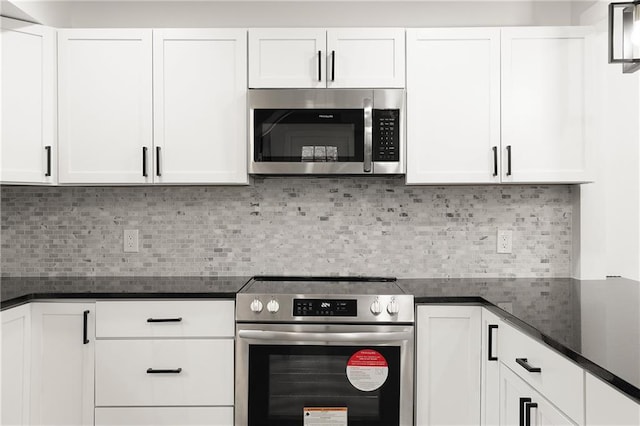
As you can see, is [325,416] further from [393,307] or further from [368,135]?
[368,135]

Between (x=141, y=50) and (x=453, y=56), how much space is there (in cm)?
151

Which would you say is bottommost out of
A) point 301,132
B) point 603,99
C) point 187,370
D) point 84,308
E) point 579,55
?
point 187,370

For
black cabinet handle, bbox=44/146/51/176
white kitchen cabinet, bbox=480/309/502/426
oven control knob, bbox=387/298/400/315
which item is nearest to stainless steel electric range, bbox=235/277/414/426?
oven control knob, bbox=387/298/400/315

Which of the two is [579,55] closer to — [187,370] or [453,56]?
[453,56]

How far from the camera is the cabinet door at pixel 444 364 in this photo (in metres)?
2.30

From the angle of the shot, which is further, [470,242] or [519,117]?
[470,242]

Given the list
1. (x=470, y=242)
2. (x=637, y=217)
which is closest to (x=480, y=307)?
(x=470, y=242)

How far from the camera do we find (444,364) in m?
2.30

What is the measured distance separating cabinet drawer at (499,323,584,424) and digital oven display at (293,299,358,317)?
0.63 metres

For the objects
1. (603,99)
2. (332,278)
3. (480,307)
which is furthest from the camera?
(332,278)

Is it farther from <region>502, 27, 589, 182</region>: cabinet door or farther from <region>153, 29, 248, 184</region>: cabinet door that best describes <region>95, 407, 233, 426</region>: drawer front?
<region>502, 27, 589, 182</region>: cabinet door

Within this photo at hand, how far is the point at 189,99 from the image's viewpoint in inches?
99.3

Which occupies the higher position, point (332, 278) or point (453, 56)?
point (453, 56)

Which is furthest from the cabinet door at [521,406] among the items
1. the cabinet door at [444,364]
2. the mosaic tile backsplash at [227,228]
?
the mosaic tile backsplash at [227,228]
